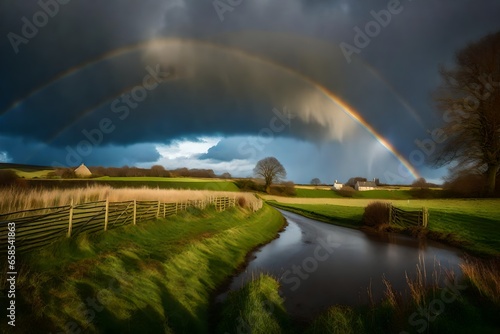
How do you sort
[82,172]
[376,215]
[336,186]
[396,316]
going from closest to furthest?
[396,316] < [376,215] < [82,172] < [336,186]

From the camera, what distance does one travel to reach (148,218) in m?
23.6

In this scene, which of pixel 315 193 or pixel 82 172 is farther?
pixel 315 193

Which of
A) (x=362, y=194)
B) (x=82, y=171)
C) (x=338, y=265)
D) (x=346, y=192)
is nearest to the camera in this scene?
(x=338, y=265)

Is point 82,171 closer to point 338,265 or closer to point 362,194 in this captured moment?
point 362,194

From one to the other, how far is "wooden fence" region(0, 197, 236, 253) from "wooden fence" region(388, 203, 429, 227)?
26.1 meters

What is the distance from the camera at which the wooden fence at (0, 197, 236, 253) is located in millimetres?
12570

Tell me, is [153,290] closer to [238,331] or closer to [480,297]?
[238,331]

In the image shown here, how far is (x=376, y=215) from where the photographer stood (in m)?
41.9

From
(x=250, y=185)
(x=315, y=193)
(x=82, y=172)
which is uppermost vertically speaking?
(x=82, y=172)

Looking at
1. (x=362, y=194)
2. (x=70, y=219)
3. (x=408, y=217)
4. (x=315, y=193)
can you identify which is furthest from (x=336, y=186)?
(x=70, y=219)

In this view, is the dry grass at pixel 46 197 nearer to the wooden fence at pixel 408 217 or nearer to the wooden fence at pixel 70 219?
the wooden fence at pixel 70 219

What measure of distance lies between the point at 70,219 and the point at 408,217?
3554 cm

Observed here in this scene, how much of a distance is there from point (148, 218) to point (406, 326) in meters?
18.3

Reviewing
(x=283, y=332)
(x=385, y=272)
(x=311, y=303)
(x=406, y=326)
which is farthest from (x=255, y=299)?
(x=385, y=272)
